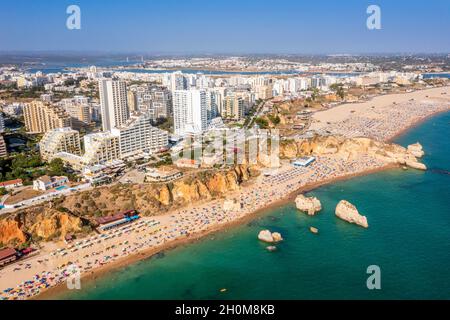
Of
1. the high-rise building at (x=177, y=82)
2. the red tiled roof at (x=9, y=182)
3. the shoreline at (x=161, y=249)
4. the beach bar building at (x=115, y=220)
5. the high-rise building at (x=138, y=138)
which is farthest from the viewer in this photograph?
the high-rise building at (x=177, y=82)

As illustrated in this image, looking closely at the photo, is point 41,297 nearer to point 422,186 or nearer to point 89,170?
point 89,170

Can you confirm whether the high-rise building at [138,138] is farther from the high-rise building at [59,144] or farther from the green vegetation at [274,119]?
the green vegetation at [274,119]

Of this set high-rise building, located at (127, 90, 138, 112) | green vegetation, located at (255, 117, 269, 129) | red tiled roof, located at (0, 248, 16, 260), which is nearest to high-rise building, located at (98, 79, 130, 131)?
high-rise building, located at (127, 90, 138, 112)

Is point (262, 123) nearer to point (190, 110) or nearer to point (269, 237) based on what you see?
point (190, 110)

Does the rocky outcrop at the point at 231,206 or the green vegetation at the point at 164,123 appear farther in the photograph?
the green vegetation at the point at 164,123

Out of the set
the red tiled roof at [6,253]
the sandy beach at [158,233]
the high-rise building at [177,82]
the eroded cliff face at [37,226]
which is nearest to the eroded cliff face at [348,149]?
the sandy beach at [158,233]
